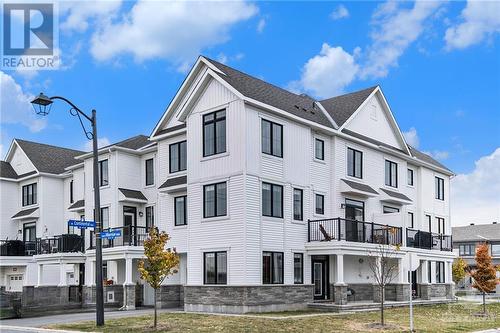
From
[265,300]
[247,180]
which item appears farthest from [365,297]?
[247,180]

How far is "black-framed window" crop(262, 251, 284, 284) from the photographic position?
1019 inches

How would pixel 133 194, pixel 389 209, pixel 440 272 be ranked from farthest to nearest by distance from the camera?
1. pixel 440 272
2. pixel 389 209
3. pixel 133 194

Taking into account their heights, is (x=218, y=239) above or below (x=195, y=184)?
below

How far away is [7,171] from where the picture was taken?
45.0 m

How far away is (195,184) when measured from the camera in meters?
27.5

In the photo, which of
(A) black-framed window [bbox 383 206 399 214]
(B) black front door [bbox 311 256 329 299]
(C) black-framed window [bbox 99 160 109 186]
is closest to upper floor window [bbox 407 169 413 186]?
(A) black-framed window [bbox 383 206 399 214]

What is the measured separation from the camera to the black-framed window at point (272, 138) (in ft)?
87.8

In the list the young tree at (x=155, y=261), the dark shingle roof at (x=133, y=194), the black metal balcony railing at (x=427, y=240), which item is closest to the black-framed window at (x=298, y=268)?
the black metal balcony railing at (x=427, y=240)

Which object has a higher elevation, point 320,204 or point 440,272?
point 320,204

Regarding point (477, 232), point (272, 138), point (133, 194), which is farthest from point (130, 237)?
point (477, 232)

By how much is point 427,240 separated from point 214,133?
54.8 ft

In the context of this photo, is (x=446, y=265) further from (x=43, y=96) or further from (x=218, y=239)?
(x=43, y=96)

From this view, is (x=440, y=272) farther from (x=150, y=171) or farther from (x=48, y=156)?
(x=48, y=156)

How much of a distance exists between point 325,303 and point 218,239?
6193 millimetres
